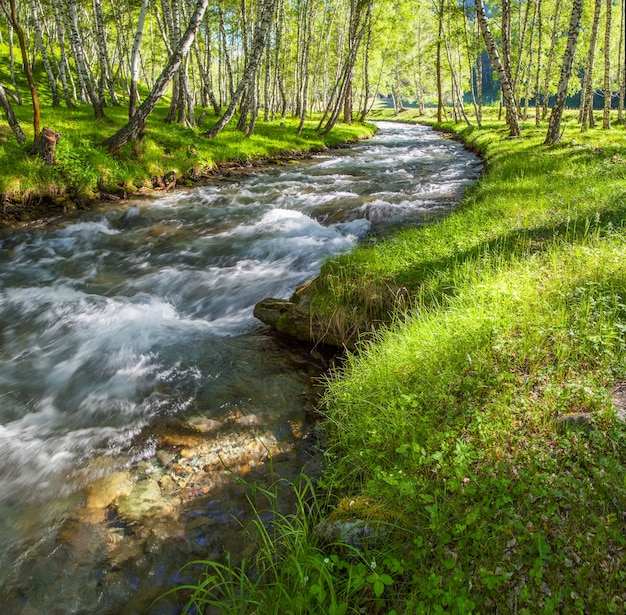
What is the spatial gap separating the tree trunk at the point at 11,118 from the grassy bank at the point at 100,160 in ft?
0.75

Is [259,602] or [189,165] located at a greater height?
[189,165]

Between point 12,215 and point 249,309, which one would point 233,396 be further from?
point 12,215

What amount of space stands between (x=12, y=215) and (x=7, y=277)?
355cm

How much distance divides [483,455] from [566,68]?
50.4ft

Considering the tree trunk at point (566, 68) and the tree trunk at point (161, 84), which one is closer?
the tree trunk at point (161, 84)

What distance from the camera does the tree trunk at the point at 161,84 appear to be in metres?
12.4

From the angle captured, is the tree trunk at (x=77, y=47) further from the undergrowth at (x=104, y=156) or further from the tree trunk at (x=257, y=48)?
the tree trunk at (x=257, y=48)

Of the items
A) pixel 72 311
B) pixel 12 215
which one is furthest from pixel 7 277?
pixel 12 215

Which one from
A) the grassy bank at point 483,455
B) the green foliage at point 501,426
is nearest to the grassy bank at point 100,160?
the green foliage at point 501,426

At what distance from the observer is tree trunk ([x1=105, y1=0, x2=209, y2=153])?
1245 centimetres

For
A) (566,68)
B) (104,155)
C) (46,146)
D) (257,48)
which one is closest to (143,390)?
(46,146)

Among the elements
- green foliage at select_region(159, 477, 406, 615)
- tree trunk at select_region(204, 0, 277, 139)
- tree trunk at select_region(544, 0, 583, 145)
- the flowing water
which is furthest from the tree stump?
tree trunk at select_region(544, 0, 583, 145)

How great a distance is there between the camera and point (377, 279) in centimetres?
594

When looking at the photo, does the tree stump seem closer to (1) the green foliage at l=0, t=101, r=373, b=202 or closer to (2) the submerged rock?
(1) the green foliage at l=0, t=101, r=373, b=202
